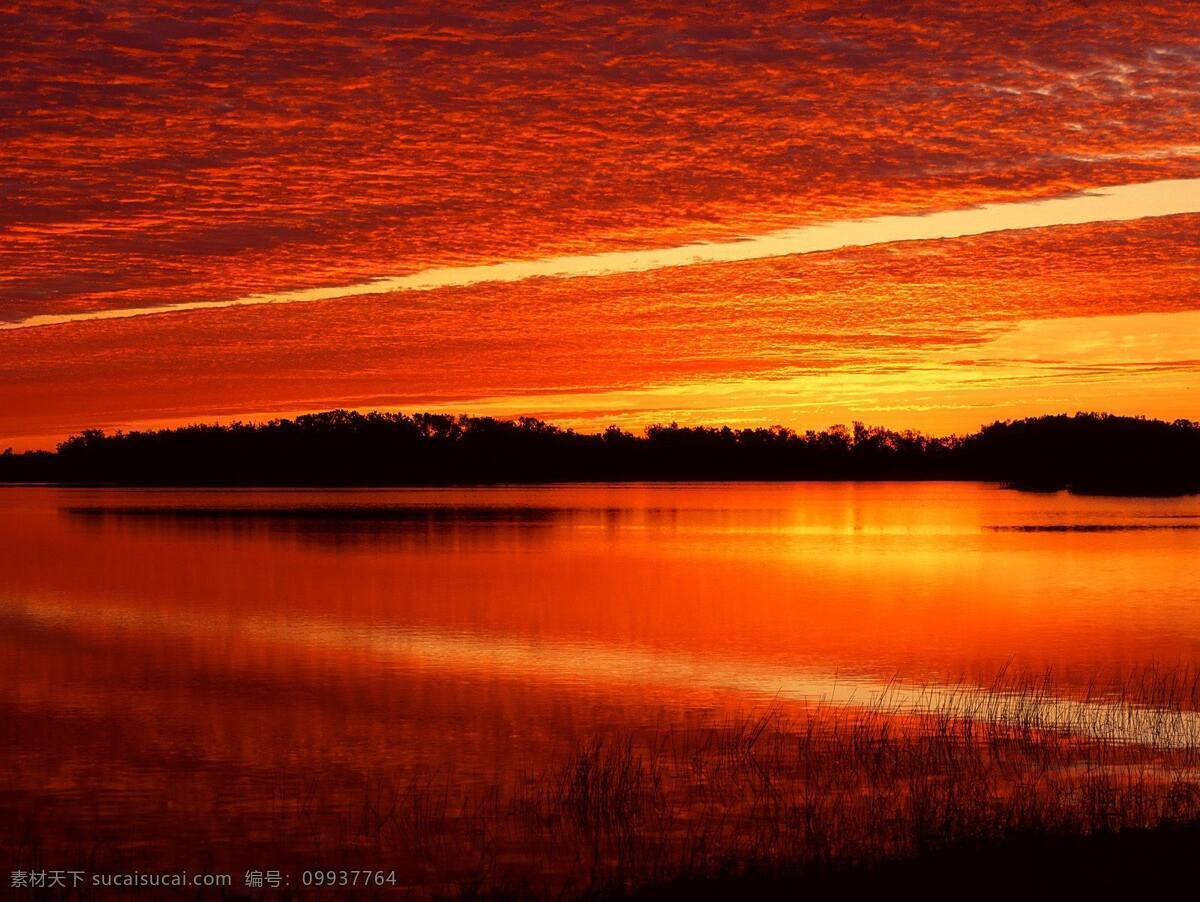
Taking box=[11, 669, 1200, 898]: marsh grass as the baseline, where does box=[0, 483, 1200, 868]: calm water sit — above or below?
below

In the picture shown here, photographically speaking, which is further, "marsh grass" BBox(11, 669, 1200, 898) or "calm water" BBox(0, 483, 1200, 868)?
"calm water" BBox(0, 483, 1200, 868)

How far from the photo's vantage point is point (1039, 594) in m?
41.3

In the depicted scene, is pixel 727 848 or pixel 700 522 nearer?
pixel 727 848

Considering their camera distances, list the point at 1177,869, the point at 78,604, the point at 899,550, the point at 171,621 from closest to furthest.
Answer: the point at 1177,869 → the point at 171,621 → the point at 78,604 → the point at 899,550

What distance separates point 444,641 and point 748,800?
1647 centimetres

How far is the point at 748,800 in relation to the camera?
1458 centimetres

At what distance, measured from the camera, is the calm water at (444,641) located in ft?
55.8

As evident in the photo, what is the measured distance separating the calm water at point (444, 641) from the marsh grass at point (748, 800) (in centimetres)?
83

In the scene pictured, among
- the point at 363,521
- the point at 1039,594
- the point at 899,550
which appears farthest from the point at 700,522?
the point at 1039,594

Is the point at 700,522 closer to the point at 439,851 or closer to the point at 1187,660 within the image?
the point at 1187,660

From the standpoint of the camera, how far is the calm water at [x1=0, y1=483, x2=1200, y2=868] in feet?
55.8

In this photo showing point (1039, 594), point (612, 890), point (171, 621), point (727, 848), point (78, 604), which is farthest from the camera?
point (1039, 594)

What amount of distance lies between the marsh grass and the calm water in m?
0.83

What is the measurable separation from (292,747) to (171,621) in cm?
1787
